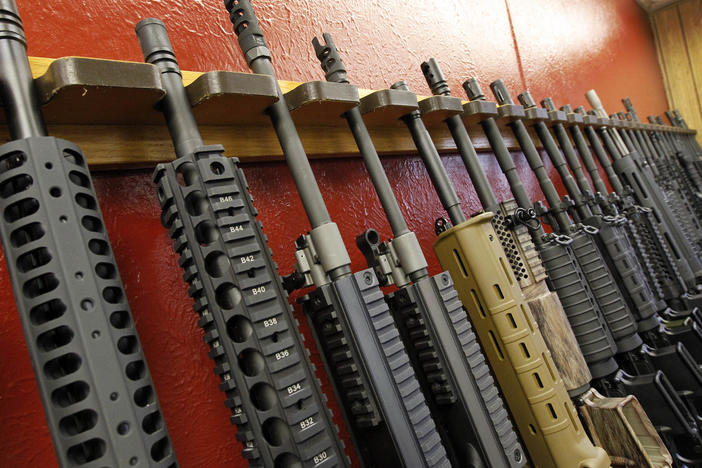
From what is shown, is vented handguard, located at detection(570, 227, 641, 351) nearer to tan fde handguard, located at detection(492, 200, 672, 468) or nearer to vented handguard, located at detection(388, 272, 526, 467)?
tan fde handguard, located at detection(492, 200, 672, 468)

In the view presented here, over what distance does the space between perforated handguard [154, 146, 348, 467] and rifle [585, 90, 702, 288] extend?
1.35 m

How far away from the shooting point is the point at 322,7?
39.4 inches

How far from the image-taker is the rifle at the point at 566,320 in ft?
2.69

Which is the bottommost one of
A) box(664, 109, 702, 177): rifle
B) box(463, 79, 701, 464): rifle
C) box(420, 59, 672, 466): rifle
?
box(463, 79, 701, 464): rifle

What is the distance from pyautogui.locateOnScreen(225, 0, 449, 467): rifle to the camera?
0.57m

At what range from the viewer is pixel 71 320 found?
0.40m

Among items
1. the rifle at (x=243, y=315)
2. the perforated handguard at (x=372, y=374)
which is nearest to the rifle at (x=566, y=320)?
the perforated handguard at (x=372, y=374)

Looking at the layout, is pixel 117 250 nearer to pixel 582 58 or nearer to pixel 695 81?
pixel 582 58

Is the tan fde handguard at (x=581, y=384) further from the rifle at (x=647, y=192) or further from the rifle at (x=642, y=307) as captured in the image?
the rifle at (x=647, y=192)

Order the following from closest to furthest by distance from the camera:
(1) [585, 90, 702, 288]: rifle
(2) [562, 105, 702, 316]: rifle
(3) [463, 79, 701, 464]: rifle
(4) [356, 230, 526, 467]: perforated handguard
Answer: (4) [356, 230, 526, 467]: perforated handguard → (3) [463, 79, 701, 464]: rifle → (2) [562, 105, 702, 316]: rifle → (1) [585, 90, 702, 288]: rifle

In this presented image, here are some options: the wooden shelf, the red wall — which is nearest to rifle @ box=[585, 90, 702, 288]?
the red wall

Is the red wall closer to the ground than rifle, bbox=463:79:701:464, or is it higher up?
higher up

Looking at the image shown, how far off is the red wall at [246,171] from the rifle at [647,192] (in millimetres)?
391

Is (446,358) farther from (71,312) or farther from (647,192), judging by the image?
(647,192)
